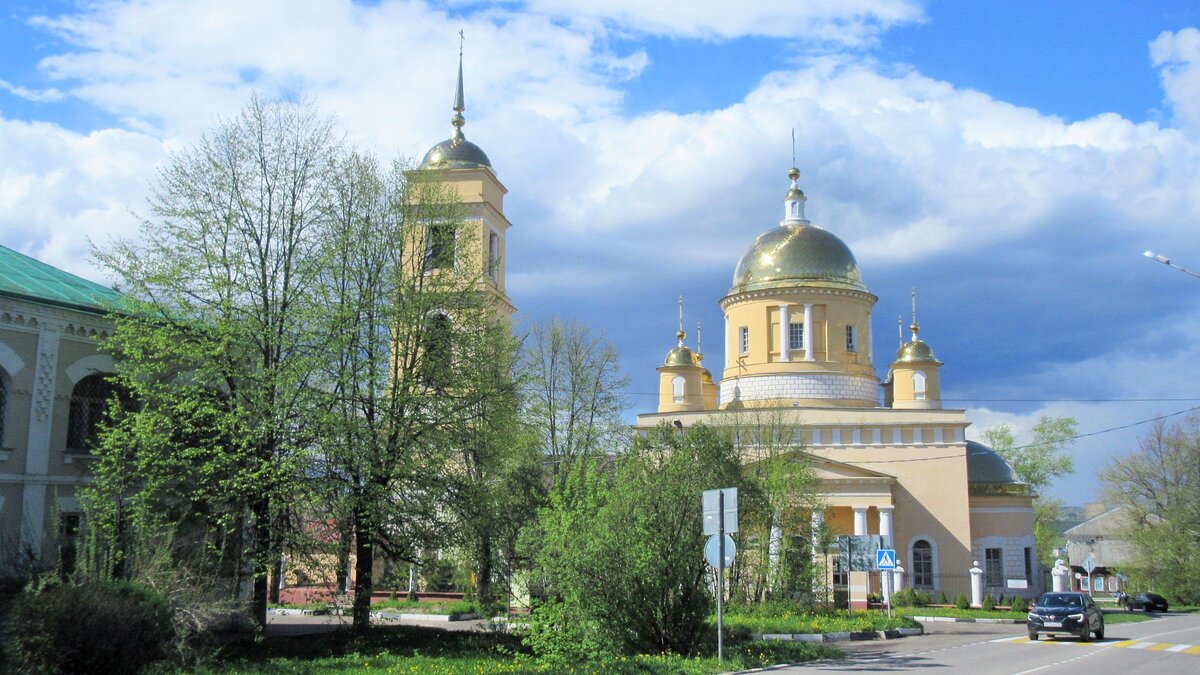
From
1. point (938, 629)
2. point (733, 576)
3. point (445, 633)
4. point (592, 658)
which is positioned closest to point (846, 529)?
point (938, 629)

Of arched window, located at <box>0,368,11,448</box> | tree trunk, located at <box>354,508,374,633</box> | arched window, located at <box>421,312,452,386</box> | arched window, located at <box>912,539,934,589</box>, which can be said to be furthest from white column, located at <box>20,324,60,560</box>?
arched window, located at <box>912,539,934,589</box>

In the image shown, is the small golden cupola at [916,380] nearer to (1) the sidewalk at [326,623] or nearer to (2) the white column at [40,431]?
(1) the sidewalk at [326,623]

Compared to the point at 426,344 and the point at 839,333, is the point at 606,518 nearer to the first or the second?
the point at 426,344

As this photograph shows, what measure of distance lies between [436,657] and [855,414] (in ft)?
112

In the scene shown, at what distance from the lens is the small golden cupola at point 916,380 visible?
52.9m

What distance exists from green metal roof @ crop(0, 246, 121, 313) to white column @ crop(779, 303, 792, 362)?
32.4 metres

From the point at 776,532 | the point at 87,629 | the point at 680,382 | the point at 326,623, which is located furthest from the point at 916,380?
the point at 87,629

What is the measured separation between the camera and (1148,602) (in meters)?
45.5

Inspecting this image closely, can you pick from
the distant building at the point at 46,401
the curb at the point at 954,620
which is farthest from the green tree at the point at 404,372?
the curb at the point at 954,620

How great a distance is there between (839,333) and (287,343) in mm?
35041

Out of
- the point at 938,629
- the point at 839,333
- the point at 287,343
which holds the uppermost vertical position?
the point at 839,333

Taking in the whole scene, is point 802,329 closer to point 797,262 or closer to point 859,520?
point 797,262

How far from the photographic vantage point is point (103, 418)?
22562 mm

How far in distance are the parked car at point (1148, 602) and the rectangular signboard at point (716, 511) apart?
3710 centimetres
